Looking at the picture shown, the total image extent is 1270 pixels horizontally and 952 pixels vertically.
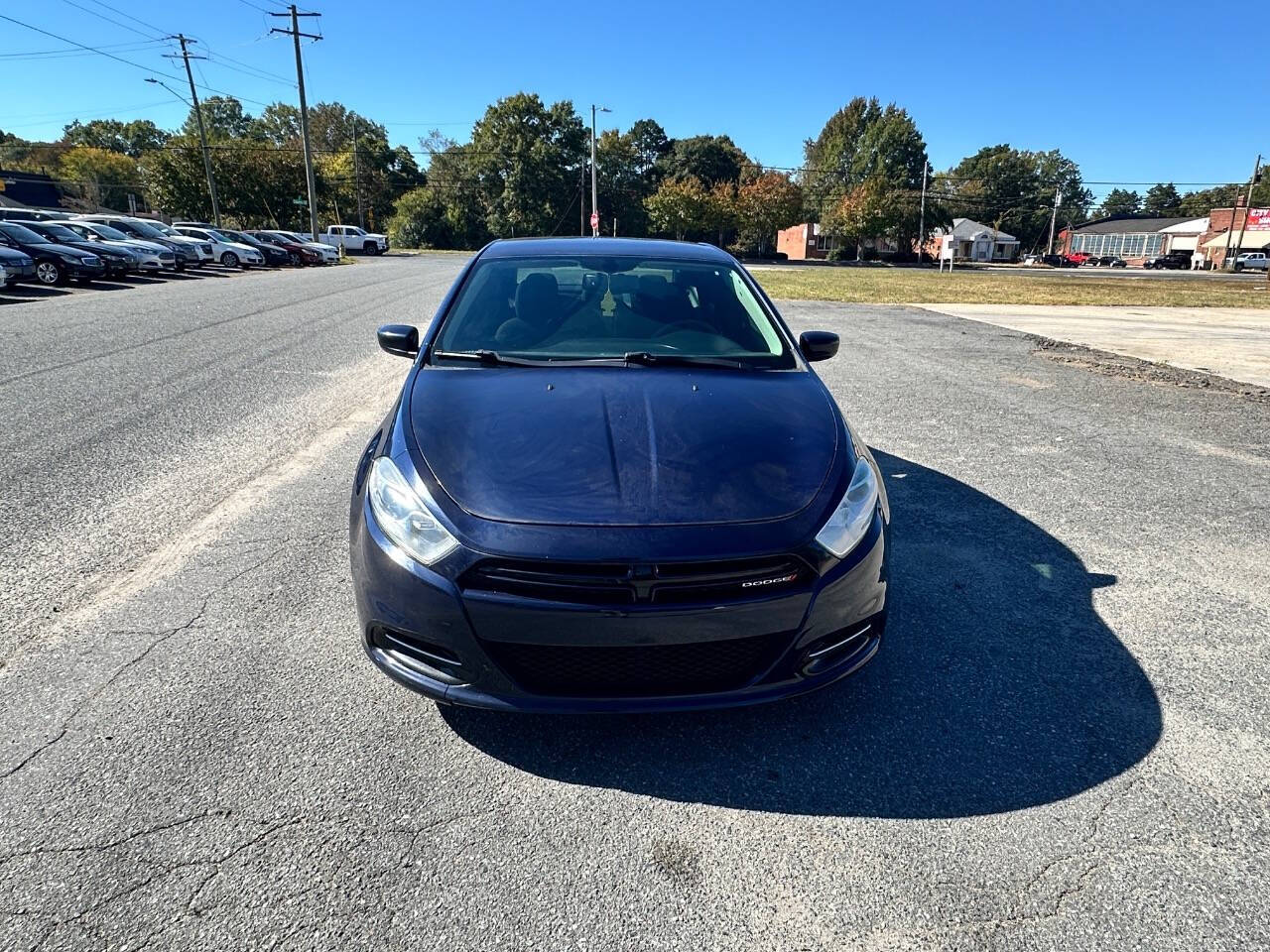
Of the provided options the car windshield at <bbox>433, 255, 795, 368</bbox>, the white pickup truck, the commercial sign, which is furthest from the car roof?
the commercial sign

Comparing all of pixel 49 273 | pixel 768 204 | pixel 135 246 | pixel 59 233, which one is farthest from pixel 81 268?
pixel 768 204

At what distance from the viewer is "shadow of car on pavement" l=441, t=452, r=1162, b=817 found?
2145 mm

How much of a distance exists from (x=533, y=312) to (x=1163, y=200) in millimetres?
165596

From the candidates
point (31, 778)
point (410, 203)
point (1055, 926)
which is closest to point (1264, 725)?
point (1055, 926)

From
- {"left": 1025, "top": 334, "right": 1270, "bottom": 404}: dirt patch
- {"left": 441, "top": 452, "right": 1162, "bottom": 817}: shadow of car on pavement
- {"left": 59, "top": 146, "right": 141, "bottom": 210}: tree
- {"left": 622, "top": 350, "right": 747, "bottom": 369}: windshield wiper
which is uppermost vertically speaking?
{"left": 59, "top": 146, "right": 141, "bottom": 210}: tree

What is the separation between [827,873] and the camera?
1.86 m

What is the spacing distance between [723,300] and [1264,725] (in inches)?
110

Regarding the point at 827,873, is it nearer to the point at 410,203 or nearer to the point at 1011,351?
the point at 1011,351

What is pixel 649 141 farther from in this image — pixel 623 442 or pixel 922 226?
pixel 623 442

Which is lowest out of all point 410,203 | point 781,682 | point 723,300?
point 781,682

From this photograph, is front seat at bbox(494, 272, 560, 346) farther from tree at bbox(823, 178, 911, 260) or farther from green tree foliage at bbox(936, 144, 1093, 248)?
green tree foliage at bbox(936, 144, 1093, 248)

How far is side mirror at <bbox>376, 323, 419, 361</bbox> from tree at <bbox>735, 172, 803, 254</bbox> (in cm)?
6929

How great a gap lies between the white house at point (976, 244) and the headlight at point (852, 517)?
265ft

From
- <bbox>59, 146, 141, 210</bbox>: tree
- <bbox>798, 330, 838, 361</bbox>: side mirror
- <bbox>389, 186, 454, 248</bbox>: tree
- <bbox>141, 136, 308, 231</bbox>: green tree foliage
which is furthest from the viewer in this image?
<bbox>59, 146, 141, 210</bbox>: tree
